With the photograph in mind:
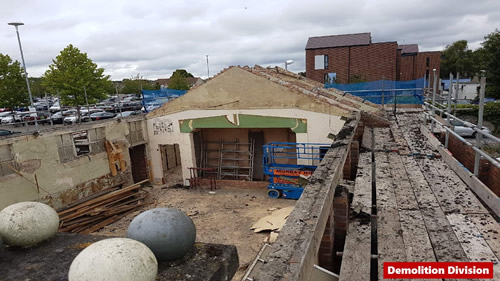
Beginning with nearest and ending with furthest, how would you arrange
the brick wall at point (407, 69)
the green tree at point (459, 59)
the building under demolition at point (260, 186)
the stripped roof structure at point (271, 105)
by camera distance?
1. the building under demolition at point (260, 186)
2. the stripped roof structure at point (271, 105)
3. the brick wall at point (407, 69)
4. the green tree at point (459, 59)

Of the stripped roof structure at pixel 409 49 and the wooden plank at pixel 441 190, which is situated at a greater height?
the stripped roof structure at pixel 409 49

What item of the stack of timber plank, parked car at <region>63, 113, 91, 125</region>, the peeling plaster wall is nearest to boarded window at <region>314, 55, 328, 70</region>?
parked car at <region>63, 113, 91, 125</region>

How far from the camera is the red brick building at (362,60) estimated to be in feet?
135

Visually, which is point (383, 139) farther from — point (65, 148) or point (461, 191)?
point (65, 148)

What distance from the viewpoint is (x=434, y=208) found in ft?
11.0

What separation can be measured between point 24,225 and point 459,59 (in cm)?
7602

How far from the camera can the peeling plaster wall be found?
11.8 m

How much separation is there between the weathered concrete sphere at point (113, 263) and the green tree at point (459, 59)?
245ft

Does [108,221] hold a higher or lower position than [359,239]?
lower

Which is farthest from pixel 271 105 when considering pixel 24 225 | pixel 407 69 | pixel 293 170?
pixel 407 69

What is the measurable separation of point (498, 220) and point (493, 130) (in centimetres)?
2722

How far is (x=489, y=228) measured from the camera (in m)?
2.90

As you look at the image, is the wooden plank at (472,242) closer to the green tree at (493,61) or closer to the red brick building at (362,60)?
the green tree at (493,61)

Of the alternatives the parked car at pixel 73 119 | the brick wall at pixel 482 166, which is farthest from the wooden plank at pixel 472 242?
the parked car at pixel 73 119
